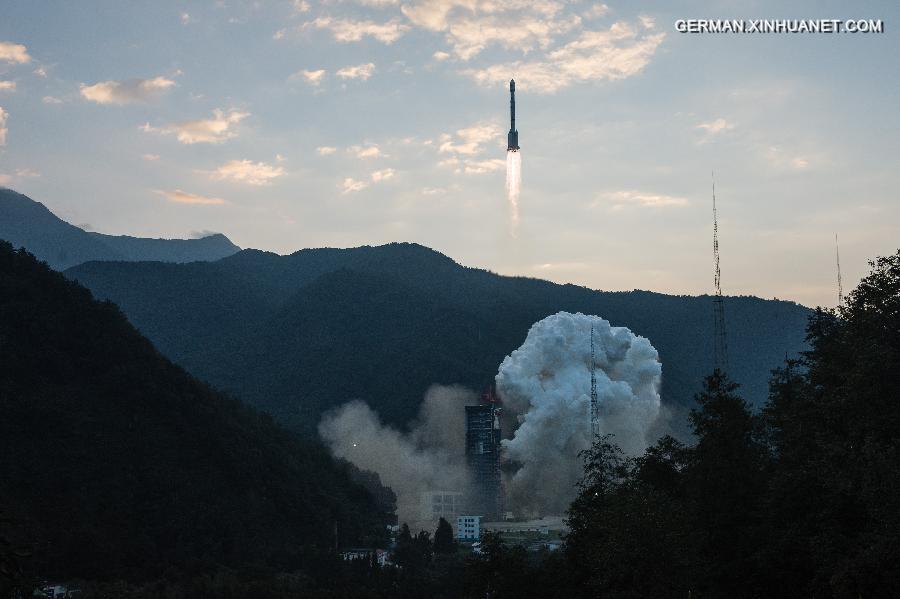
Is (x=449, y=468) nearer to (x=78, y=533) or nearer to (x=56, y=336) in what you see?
(x=56, y=336)

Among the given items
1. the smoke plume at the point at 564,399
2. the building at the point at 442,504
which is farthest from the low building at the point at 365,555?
the smoke plume at the point at 564,399

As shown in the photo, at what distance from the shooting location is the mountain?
99250 millimetres

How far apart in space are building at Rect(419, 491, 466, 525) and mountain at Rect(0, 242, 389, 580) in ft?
79.1

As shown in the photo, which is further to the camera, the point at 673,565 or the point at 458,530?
the point at 458,530

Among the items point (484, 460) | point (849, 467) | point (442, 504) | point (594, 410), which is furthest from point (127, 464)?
point (849, 467)

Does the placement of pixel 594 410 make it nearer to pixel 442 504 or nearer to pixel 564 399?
pixel 564 399

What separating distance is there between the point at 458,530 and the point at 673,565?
108 m

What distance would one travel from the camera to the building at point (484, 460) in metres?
178

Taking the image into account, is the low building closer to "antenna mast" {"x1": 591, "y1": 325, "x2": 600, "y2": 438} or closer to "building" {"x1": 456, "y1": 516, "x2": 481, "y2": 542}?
"building" {"x1": 456, "y1": 516, "x2": 481, "y2": 542}

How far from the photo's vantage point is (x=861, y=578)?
40.2 m

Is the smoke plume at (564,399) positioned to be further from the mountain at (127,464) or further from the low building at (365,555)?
the low building at (365,555)

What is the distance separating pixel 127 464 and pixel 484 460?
80275 mm

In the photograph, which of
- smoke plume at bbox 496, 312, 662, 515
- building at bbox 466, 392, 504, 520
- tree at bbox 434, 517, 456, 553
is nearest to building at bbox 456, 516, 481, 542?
tree at bbox 434, 517, 456, 553

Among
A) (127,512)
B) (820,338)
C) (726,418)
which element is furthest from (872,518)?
(127,512)
